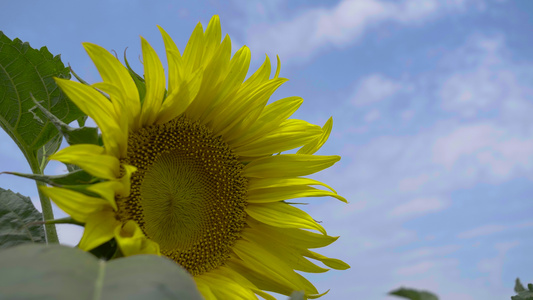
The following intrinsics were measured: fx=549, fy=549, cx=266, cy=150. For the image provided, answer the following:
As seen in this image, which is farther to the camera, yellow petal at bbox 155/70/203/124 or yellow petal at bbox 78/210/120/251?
yellow petal at bbox 155/70/203/124

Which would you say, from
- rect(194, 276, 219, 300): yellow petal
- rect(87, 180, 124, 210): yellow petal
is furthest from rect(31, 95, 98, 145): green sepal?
rect(194, 276, 219, 300): yellow petal

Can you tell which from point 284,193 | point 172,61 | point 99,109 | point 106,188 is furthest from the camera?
point 284,193

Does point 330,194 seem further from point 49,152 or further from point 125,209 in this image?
point 49,152

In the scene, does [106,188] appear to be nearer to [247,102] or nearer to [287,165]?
[247,102]

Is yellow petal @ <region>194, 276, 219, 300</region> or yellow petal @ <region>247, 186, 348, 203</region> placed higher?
yellow petal @ <region>247, 186, 348, 203</region>

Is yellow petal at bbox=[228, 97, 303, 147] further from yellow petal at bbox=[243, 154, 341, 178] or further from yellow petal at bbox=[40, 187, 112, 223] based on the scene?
yellow petal at bbox=[40, 187, 112, 223]

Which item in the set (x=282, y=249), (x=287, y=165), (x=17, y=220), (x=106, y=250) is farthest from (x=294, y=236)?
(x=17, y=220)
